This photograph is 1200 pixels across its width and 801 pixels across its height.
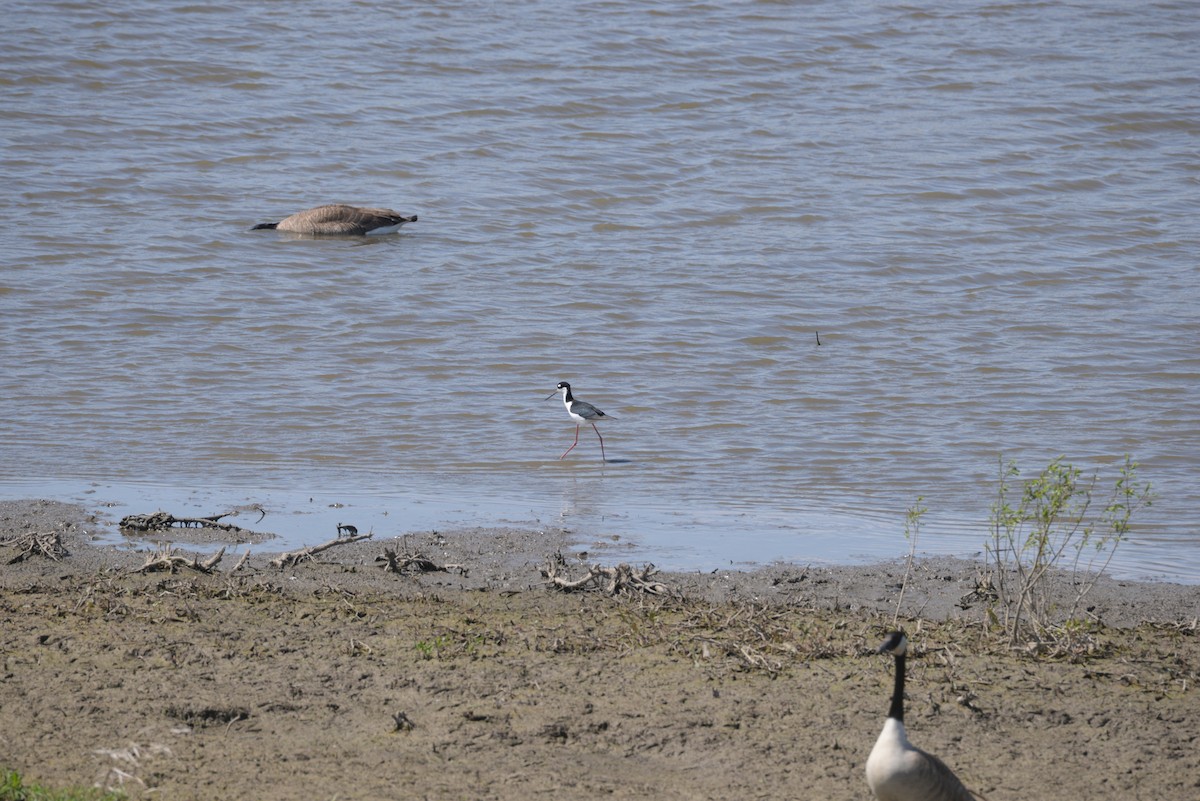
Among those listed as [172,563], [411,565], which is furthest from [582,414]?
[172,563]

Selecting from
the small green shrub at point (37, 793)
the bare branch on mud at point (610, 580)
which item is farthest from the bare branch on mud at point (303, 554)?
the small green shrub at point (37, 793)

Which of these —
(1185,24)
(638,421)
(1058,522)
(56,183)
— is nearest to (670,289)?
(638,421)

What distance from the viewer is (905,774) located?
14.4ft

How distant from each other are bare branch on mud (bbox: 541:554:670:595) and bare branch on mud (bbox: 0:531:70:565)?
8.36ft

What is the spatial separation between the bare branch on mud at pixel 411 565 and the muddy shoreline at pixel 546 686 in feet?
0.14

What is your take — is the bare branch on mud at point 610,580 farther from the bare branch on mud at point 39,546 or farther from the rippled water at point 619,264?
the bare branch on mud at point 39,546

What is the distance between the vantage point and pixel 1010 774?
4.97 meters

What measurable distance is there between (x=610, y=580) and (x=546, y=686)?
1.34 metres

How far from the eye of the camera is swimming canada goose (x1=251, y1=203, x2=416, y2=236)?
54.6 feet

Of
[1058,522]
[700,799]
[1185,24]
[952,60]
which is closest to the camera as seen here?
[700,799]

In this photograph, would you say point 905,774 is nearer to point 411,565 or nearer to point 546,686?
point 546,686

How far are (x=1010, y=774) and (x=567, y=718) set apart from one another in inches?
65.0

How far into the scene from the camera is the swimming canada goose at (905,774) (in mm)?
4383

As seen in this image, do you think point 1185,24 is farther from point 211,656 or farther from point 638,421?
point 211,656
